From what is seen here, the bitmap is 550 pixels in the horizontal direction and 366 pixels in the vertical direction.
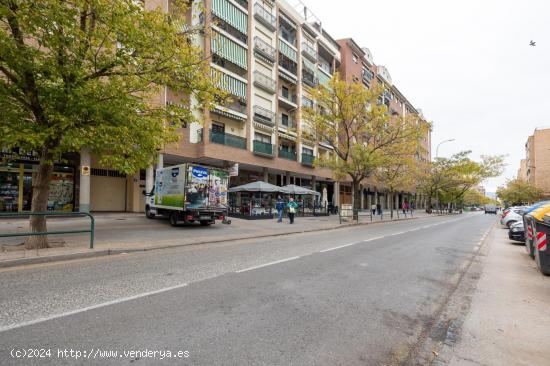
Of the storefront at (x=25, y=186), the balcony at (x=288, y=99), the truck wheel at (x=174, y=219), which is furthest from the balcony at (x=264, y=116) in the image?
the storefront at (x=25, y=186)

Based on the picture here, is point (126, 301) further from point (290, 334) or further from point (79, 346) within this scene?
point (290, 334)

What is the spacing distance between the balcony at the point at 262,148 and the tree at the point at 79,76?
56.2 feet

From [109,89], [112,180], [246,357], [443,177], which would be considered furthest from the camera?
[443,177]

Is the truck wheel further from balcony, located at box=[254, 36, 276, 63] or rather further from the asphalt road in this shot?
balcony, located at box=[254, 36, 276, 63]

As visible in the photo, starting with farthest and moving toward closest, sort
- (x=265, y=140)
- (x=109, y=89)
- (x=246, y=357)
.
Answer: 1. (x=265, y=140)
2. (x=109, y=89)
3. (x=246, y=357)

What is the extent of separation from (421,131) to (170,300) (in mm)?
23166

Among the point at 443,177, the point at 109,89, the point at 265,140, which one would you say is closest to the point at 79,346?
the point at 109,89

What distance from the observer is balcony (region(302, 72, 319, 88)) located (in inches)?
1344

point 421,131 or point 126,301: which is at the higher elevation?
point 421,131

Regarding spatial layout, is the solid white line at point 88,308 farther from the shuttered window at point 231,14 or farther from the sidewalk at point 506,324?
the shuttered window at point 231,14

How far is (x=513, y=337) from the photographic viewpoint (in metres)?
3.42

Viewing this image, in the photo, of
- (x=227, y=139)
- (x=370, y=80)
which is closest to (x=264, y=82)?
(x=227, y=139)

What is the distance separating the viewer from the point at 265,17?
2856 centimetres

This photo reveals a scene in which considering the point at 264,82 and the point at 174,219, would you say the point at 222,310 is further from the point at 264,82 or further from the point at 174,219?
the point at 264,82
